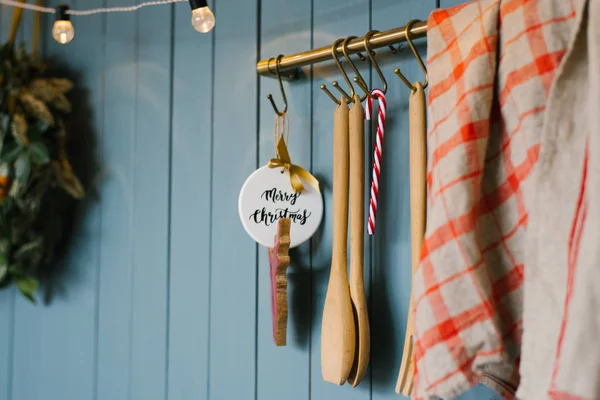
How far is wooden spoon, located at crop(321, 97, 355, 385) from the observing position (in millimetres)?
810

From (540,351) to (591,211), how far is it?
5.3 inches

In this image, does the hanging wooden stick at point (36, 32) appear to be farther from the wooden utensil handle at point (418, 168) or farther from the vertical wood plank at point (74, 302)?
the wooden utensil handle at point (418, 168)

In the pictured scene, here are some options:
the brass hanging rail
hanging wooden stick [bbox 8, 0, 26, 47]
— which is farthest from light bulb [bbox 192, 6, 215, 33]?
hanging wooden stick [bbox 8, 0, 26, 47]

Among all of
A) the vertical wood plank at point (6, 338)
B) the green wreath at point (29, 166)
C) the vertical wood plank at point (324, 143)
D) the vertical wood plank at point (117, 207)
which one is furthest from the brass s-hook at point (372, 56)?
the vertical wood plank at point (6, 338)

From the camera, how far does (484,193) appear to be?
644mm

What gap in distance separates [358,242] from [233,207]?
33 cm

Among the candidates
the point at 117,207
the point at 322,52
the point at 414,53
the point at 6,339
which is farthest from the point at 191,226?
the point at 6,339

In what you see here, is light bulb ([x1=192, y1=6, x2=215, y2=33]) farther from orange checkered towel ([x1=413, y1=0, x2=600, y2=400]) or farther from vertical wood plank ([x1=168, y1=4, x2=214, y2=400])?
orange checkered towel ([x1=413, y1=0, x2=600, y2=400])

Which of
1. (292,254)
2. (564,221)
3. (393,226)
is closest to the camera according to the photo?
(564,221)

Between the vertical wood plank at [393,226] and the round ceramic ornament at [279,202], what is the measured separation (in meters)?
0.11

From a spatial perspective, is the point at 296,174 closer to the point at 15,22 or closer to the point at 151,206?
the point at 151,206

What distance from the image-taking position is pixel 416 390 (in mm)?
624

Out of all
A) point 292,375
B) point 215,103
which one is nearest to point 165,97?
point 215,103

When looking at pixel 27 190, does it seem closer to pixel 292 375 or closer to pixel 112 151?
pixel 112 151
